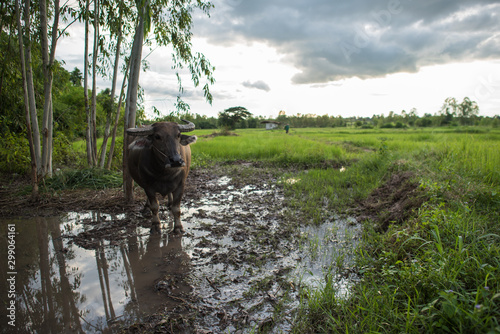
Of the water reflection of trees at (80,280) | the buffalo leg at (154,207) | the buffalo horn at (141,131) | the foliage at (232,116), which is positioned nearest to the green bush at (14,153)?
the water reflection of trees at (80,280)

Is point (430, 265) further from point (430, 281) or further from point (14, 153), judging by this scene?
point (14, 153)

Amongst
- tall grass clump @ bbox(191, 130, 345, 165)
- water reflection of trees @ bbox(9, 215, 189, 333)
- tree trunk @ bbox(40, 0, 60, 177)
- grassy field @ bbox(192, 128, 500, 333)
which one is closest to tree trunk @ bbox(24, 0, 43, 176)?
tree trunk @ bbox(40, 0, 60, 177)

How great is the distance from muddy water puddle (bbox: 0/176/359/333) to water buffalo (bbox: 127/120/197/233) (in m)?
0.57

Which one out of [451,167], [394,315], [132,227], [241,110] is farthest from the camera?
[241,110]

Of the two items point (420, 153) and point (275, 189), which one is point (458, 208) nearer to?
point (275, 189)

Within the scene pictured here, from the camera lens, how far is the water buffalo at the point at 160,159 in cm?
335

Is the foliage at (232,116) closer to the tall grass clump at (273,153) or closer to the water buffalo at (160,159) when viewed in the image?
the tall grass clump at (273,153)

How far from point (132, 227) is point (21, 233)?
1381 millimetres

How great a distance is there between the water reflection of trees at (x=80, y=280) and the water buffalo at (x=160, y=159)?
0.57 meters

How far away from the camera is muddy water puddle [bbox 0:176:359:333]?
82.7 inches

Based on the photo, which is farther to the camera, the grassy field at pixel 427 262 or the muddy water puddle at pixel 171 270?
the muddy water puddle at pixel 171 270

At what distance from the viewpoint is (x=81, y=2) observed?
5164 millimetres

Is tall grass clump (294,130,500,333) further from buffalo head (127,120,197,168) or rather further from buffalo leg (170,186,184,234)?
buffalo head (127,120,197,168)

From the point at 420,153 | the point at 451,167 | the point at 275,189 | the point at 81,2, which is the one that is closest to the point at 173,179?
the point at 275,189
